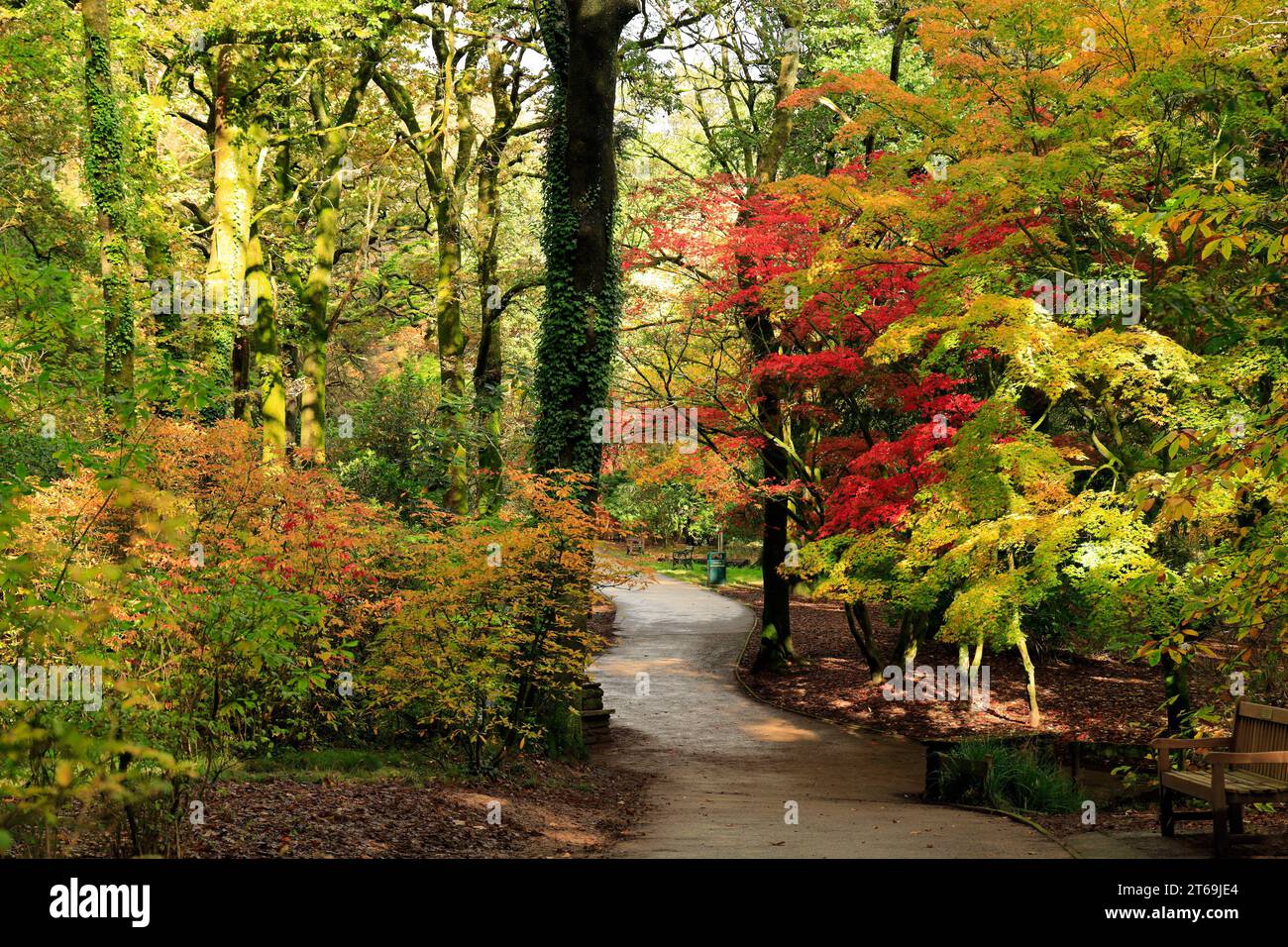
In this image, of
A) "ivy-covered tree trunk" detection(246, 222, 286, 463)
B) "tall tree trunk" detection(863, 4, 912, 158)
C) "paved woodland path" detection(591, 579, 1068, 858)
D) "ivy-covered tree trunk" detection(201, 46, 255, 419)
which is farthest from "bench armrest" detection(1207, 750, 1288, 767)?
"ivy-covered tree trunk" detection(246, 222, 286, 463)

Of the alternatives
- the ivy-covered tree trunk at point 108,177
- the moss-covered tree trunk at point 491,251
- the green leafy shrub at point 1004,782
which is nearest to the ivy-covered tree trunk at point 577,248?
the green leafy shrub at point 1004,782

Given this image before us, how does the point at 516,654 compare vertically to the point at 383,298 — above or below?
below

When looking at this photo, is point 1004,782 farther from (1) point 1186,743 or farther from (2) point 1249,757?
(2) point 1249,757

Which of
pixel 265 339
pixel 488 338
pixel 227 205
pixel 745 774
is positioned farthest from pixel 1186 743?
pixel 265 339

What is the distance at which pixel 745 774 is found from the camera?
1179 cm

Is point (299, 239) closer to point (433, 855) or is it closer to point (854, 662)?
point (854, 662)

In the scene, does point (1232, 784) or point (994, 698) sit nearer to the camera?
point (1232, 784)

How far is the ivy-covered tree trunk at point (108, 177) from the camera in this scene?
13562mm

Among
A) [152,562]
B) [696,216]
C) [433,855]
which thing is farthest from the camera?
[696,216]

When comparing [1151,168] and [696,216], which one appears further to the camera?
[696,216]

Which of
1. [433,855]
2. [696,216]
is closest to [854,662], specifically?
[696,216]

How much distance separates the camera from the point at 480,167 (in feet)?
67.5

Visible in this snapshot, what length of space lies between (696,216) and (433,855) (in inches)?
553

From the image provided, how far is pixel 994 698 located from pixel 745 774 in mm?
6103
